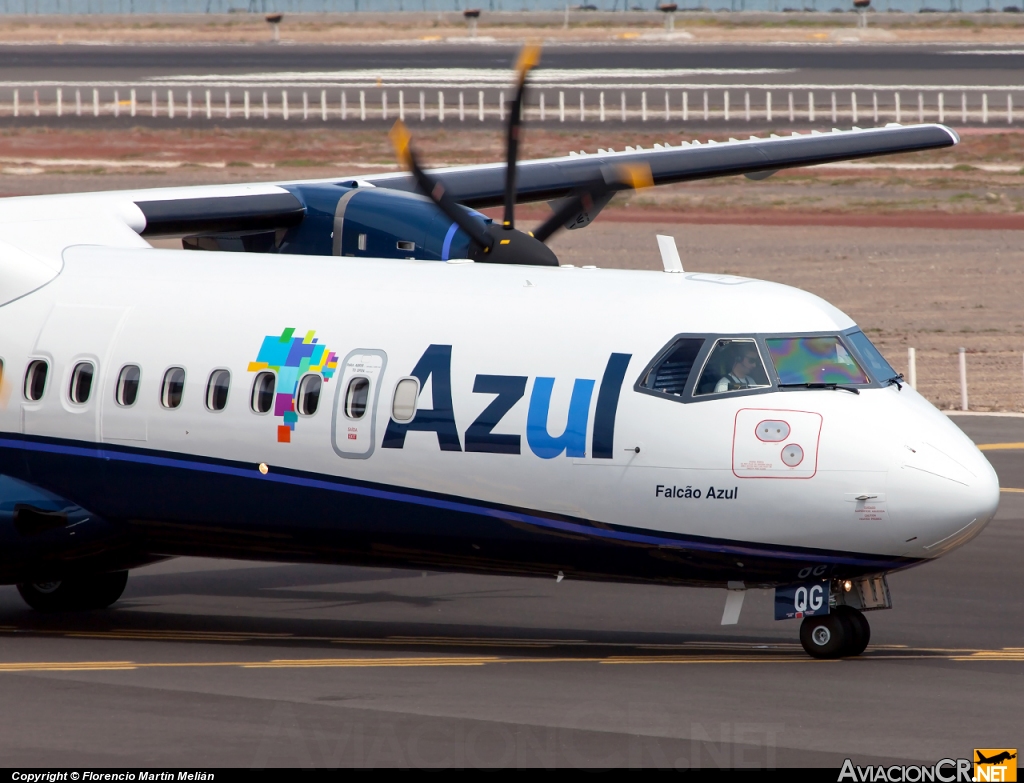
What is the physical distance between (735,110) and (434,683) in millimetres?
66265

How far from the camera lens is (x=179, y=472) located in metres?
16.8

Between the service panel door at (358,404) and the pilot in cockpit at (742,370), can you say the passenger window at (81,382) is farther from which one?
the pilot in cockpit at (742,370)

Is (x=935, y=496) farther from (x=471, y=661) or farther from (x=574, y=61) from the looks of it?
(x=574, y=61)

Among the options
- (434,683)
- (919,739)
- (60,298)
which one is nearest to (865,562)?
(919,739)

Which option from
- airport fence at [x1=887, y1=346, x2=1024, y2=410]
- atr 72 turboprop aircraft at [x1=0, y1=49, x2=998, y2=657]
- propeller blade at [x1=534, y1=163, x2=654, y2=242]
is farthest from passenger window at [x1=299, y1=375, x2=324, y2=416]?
airport fence at [x1=887, y1=346, x2=1024, y2=410]

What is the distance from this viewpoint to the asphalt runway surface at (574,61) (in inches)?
3654

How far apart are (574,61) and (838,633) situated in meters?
95.7

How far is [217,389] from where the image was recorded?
16.7 metres

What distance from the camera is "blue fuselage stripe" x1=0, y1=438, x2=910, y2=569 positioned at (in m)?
14.8

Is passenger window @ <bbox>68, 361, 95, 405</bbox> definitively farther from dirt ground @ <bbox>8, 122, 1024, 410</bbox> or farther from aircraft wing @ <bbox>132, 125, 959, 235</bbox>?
dirt ground @ <bbox>8, 122, 1024, 410</bbox>

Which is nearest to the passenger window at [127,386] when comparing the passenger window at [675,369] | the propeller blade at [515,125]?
the propeller blade at [515,125]

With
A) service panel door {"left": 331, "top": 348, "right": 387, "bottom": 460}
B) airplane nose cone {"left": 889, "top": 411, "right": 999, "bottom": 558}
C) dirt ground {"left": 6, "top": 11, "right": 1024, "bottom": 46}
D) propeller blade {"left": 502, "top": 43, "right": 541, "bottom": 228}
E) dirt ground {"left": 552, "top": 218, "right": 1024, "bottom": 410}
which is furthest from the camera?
dirt ground {"left": 6, "top": 11, "right": 1024, "bottom": 46}

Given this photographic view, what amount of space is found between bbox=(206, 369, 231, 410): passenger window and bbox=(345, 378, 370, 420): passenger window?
4.29 feet

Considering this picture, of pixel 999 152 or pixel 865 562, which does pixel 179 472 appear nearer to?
pixel 865 562
